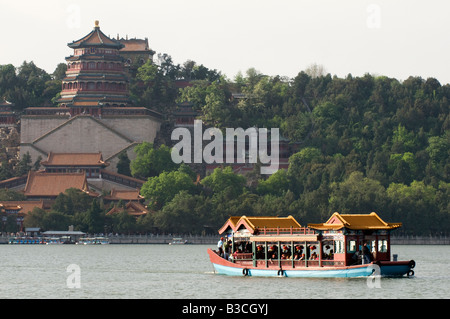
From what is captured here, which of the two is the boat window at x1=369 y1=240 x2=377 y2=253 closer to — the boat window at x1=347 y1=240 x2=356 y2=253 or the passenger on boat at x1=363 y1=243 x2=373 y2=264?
the passenger on boat at x1=363 y1=243 x2=373 y2=264

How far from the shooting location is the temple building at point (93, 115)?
17800cm

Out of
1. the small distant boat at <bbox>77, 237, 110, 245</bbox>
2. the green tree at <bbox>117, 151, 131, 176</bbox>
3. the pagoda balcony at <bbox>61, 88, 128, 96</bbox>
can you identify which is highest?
the pagoda balcony at <bbox>61, 88, 128, 96</bbox>

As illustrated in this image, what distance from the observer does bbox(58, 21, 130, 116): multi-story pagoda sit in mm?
185375

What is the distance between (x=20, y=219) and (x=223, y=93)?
44776 mm

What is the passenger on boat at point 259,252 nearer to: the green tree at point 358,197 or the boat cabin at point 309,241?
the boat cabin at point 309,241

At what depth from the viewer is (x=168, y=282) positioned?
86562 mm

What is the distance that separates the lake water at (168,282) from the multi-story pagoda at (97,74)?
65093 mm

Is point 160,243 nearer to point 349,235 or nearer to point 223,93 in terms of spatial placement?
point 223,93

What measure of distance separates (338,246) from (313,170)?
9665 cm

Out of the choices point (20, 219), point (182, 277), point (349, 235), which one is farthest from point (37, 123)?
point (349, 235)

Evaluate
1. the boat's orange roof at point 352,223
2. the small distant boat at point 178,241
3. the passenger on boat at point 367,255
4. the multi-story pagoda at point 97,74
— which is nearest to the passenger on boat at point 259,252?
the boat's orange roof at point 352,223

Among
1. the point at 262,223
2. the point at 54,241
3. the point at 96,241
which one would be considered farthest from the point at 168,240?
the point at 262,223

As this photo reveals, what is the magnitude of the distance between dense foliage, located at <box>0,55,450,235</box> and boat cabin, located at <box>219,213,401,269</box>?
230ft

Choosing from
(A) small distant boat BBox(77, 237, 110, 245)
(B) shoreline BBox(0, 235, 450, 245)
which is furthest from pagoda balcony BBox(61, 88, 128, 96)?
(A) small distant boat BBox(77, 237, 110, 245)
